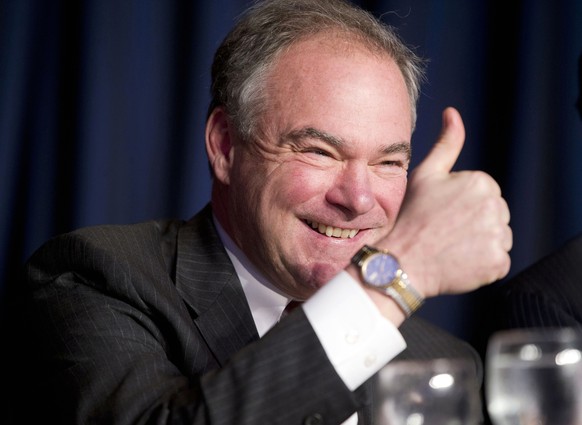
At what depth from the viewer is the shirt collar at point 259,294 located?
1.81 meters

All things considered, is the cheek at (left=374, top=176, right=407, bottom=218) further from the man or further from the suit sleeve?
the suit sleeve

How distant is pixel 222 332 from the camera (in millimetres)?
1672

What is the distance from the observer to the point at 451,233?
4.04 feet

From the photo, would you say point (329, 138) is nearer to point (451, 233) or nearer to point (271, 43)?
point (271, 43)

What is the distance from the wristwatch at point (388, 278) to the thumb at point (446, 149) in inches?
5.9

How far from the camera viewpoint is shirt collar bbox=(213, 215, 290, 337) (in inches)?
71.1

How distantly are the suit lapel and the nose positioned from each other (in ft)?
0.89

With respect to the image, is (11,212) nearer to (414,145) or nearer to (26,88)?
(26,88)

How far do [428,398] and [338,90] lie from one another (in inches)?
36.1

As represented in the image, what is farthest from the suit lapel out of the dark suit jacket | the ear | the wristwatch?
the wristwatch

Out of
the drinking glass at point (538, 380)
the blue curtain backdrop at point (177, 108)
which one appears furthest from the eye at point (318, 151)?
the drinking glass at point (538, 380)

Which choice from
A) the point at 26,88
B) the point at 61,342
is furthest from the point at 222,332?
the point at 26,88

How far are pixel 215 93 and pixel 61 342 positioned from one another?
0.76m

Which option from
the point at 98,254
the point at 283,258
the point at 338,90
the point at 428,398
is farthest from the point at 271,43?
the point at 428,398
